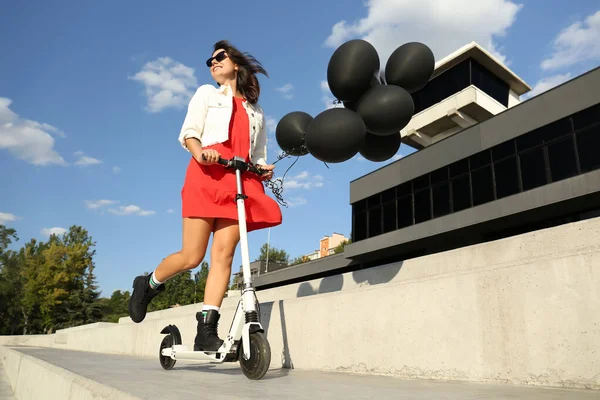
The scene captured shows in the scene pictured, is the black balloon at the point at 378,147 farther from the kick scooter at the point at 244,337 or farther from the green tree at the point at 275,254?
the green tree at the point at 275,254

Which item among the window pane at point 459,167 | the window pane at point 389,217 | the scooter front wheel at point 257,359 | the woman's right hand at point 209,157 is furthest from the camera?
the window pane at point 389,217

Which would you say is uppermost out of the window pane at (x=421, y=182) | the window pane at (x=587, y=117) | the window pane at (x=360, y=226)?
the window pane at (x=587, y=117)

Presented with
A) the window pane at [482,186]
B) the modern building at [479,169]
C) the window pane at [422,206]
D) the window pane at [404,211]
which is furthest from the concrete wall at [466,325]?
the window pane at [404,211]

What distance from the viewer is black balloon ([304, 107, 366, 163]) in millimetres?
4371

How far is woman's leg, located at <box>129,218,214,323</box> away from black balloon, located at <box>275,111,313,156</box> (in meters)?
1.97

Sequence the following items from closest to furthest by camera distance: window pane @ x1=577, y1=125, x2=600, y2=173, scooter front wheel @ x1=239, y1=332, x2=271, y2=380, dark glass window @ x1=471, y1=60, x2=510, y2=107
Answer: scooter front wheel @ x1=239, y1=332, x2=271, y2=380
window pane @ x1=577, y1=125, x2=600, y2=173
dark glass window @ x1=471, y1=60, x2=510, y2=107

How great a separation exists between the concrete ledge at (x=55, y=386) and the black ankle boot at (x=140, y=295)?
0.80 meters

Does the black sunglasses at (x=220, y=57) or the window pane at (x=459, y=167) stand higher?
the window pane at (x=459, y=167)

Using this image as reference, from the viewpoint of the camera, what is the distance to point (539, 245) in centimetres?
857

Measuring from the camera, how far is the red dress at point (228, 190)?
11.1ft

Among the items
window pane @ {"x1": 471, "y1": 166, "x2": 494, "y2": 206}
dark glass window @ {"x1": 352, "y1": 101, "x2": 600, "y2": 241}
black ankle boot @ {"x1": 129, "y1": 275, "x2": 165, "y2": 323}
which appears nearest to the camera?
black ankle boot @ {"x1": 129, "y1": 275, "x2": 165, "y2": 323}

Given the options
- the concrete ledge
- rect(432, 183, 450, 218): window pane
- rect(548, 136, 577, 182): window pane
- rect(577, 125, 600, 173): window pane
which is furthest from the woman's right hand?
rect(432, 183, 450, 218): window pane

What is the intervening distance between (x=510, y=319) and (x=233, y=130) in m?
2.48

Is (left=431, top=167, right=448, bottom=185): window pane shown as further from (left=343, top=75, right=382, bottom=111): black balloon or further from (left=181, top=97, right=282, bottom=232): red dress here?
(left=181, top=97, right=282, bottom=232): red dress
